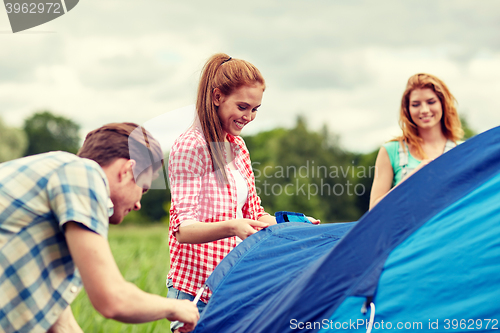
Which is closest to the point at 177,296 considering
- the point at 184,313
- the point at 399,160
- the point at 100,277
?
the point at 184,313

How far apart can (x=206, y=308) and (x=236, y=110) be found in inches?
33.6

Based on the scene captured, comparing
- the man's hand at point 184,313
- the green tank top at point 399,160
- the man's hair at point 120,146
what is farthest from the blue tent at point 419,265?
the green tank top at point 399,160

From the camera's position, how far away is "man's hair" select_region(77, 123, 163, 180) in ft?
4.67

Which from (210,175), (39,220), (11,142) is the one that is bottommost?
(11,142)

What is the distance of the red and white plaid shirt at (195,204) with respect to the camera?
197 cm

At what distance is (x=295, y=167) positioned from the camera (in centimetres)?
3553

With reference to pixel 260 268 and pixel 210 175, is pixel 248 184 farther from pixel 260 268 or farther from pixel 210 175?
pixel 260 268

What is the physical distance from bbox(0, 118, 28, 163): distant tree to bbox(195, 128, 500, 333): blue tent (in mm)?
34131

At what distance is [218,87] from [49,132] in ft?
142

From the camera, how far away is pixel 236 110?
2.10 metres

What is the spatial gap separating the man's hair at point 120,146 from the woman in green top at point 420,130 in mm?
1942

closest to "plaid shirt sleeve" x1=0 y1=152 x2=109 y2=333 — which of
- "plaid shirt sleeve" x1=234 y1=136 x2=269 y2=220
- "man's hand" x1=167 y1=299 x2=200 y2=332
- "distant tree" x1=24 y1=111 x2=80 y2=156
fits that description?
"man's hand" x1=167 y1=299 x2=200 y2=332

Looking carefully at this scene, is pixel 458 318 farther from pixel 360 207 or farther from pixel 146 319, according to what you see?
pixel 360 207

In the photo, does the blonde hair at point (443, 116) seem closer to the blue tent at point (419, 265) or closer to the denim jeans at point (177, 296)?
the blue tent at point (419, 265)
